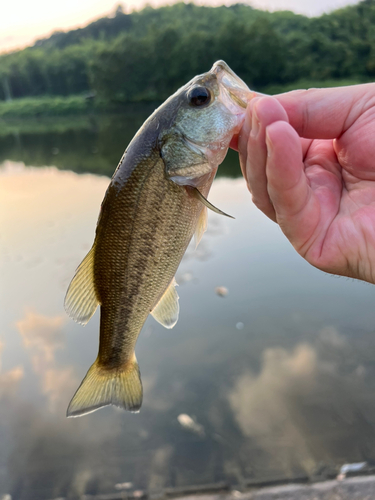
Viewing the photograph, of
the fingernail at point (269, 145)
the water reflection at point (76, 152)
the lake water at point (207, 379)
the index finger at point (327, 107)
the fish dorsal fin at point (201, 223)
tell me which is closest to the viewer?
the fingernail at point (269, 145)

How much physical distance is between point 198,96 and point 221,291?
5009 mm

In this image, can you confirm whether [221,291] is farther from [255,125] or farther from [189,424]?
[255,125]

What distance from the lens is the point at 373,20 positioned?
194 feet

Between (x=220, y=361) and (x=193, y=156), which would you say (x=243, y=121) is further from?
(x=220, y=361)

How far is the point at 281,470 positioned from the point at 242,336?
2.18 meters

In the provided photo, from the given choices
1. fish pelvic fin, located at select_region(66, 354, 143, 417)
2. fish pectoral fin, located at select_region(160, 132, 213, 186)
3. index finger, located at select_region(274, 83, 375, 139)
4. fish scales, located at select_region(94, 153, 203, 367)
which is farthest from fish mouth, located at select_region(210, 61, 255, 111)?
fish pelvic fin, located at select_region(66, 354, 143, 417)

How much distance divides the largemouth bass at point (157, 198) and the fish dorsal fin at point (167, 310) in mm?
161

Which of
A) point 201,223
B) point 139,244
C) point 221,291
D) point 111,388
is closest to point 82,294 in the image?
point 139,244

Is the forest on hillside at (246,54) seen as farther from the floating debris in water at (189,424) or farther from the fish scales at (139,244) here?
the fish scales at (139,244)

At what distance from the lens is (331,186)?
211 centimetres

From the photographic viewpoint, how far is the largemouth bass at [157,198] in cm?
182

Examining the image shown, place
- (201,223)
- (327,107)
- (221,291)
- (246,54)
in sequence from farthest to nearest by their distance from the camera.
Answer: (246,54)
(221,291)
(201,223)
(327,107)

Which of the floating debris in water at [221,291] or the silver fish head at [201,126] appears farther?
the floating debris in water at [221,291]

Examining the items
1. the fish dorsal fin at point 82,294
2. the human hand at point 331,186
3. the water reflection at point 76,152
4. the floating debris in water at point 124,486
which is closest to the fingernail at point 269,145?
the human hand at point 331,186
